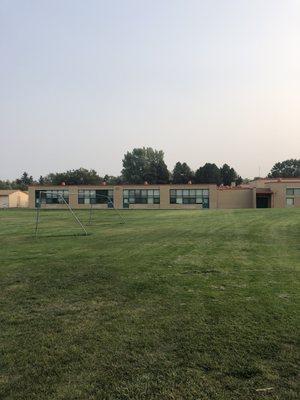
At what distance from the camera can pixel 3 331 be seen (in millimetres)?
6730

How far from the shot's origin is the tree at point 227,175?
400 feet

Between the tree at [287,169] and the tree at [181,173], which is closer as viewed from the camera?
the tree at [181,173]

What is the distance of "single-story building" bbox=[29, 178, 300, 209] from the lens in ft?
266

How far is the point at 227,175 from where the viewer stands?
122312mm

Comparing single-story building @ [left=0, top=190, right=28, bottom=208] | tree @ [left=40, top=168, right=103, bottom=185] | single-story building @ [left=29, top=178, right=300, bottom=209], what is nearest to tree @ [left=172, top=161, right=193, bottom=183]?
tree @ [left=40, top=168, right=103, bottom=185]

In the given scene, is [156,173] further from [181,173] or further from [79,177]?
[79,177]

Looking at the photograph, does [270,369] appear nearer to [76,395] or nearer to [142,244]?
[76,395]

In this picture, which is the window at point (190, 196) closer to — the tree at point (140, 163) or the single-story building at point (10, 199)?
the single-story building at point (10, 199)

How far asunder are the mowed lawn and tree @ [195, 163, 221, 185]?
348 ft

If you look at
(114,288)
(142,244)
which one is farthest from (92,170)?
(114,288)

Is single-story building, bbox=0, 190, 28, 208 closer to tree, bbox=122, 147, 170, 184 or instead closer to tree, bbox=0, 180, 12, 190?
tree, bbox=122, 147, 170, 184

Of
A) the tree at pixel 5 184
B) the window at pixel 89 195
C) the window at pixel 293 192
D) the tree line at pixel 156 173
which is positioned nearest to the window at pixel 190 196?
the window at pixel 89 195

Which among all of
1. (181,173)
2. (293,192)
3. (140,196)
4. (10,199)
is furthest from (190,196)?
(181,173)

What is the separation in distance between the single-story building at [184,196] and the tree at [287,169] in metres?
59.4
